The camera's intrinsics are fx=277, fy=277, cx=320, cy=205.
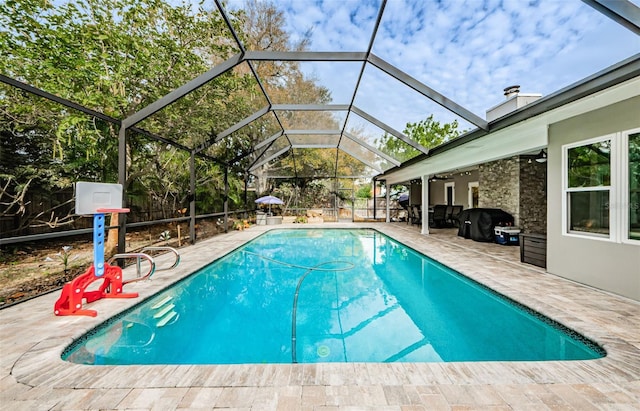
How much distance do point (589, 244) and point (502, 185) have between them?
5.19 metres

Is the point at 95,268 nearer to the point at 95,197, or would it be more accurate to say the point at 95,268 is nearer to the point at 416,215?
the point at 95,197

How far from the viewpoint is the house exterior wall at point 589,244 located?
137 inches

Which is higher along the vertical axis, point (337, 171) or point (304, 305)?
point (337, 171)

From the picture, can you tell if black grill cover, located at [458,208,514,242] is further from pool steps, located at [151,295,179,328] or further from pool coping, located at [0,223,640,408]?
pool steps, located at [151,295,179,328]

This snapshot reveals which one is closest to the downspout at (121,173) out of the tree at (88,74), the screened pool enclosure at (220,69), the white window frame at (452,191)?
the screened pool enclosure at (220,69)

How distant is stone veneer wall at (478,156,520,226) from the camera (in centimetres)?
798

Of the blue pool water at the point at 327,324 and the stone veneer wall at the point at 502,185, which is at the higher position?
the stone veneer wall at the point at 502,185

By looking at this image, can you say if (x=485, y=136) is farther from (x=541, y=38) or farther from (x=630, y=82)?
(x=630, y=82)

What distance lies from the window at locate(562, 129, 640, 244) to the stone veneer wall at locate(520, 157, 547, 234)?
13.2 ft

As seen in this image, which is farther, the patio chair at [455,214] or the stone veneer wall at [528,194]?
the patio chair at [455,214]

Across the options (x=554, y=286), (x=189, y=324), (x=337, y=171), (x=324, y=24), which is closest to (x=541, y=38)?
(x=324, y=24)

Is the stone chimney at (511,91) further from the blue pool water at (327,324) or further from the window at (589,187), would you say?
the blue pool water at (327,324)

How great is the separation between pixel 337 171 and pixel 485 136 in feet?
37.0

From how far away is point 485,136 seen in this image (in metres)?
5.79
